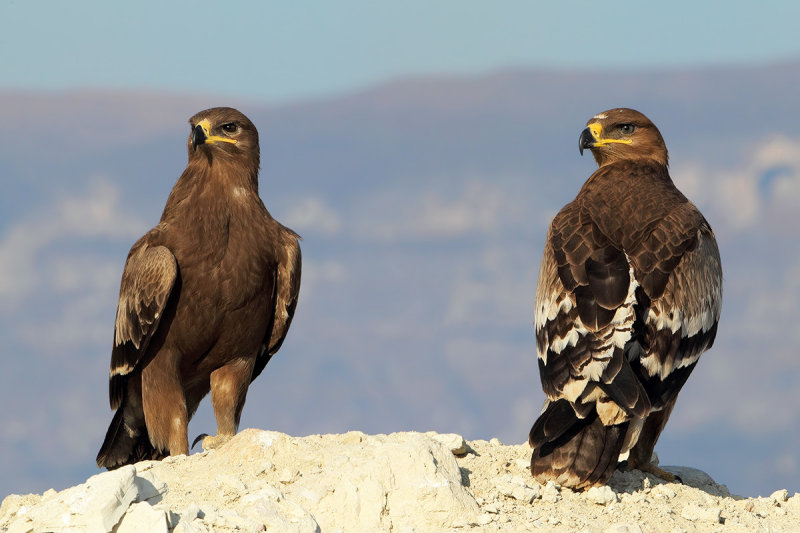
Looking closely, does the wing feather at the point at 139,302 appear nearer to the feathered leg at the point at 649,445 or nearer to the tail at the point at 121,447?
the tail at the point at 121,447

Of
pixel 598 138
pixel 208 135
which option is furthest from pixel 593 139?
pixel 208 135

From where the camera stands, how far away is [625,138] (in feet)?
39.0

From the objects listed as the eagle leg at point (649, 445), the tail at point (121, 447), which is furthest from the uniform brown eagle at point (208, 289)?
the eagle leg at point (649, 445)

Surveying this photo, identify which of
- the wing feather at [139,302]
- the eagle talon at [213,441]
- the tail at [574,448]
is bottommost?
the tail at [574,448]

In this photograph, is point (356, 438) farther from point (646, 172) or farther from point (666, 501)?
point (646, 172)

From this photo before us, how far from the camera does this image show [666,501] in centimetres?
951

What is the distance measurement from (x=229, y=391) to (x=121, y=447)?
5.74ft

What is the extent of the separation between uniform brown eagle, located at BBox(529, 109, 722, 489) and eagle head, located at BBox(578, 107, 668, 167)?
277 mm

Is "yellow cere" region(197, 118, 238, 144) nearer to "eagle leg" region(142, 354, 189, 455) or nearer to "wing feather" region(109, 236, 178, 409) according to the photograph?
"wing feather" region(109, 236, 178, 409)

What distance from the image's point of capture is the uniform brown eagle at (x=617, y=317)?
29.3 feet

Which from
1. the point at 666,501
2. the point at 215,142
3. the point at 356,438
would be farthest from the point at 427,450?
the point at 215,142

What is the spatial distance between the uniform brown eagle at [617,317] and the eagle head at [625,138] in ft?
0.91

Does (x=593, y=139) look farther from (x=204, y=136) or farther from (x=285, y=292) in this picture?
(x=204, y=136)

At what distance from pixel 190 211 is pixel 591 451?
15.0ft
